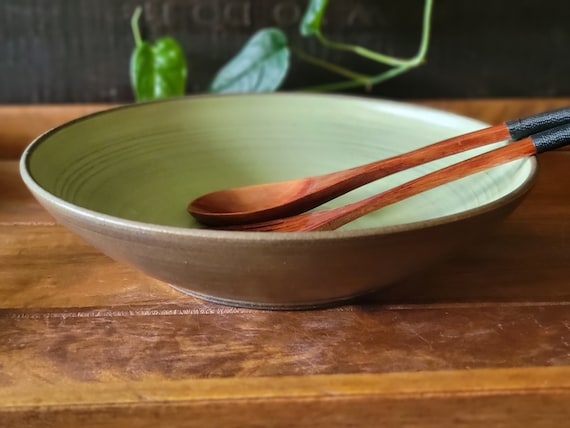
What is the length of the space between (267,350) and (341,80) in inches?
25.0

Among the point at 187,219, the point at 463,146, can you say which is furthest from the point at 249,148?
the point at 463,146

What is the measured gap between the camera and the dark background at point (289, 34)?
0.98 m

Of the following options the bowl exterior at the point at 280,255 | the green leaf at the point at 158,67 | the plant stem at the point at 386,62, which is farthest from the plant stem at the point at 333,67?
the bowl exterior at the point at 280,255

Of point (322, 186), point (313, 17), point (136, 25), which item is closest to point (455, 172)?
point (322, 186)

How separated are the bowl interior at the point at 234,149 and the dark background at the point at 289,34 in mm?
286

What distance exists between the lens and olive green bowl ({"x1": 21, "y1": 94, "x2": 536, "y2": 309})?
41 centimetres

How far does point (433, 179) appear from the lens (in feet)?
1.73

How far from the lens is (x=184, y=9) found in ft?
3.20

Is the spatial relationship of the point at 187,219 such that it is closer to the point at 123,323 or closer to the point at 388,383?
the point at 123,323

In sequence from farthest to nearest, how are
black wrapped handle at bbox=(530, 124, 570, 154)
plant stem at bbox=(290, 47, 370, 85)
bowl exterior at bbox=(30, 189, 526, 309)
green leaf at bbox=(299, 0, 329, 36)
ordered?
plant stem at bbox=(290, 47, 370, 85) → green leaf at bbox=(299, 0, 329, 36) → black wrapped handle at bbox=(530, 124, 570, 154) → bowl exterior at bbox=(30, 189, 526, 309)

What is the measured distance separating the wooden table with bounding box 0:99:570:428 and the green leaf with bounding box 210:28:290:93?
0.41m

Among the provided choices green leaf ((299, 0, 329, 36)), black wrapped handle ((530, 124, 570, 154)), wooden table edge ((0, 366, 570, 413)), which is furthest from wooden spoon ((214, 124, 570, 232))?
green leaf ((299, 0, 329, 36))

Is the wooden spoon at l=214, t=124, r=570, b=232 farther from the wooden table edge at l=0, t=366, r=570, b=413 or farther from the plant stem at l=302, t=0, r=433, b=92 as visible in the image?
the plant stem at l=302, t=0, r=433, b=92

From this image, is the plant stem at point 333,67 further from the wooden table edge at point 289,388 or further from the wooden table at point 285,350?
the wooden table edge at point 289,388
